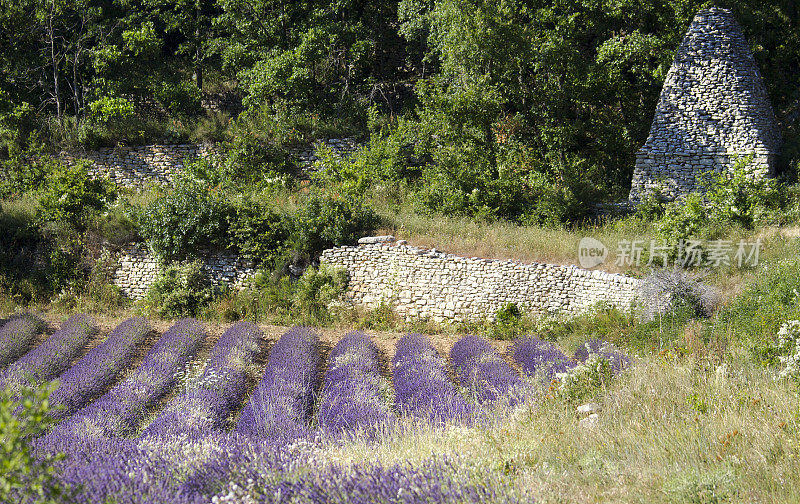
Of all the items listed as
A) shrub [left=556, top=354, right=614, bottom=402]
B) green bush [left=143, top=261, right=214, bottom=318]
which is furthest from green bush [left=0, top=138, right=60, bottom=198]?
shrub [left=556, top=354, right=614, bottom=402]

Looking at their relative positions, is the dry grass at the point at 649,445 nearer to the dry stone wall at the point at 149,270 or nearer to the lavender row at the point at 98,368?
the lavender row at the point at 98,368

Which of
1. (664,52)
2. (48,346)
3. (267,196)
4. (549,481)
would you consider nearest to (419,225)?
(267,196)

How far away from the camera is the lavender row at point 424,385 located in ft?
19.6

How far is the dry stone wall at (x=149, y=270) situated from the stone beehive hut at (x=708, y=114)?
1018cm

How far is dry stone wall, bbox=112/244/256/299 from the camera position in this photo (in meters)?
12.7

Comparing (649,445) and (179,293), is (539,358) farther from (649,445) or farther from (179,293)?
(179,293)

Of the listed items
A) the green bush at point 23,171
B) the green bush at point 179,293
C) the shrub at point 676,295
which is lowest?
the green bush at point 179,293

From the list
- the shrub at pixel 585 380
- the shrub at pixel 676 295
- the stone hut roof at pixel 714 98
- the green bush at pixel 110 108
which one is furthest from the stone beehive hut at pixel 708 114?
the green bush at pixel 110 108

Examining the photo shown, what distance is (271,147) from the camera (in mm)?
17156

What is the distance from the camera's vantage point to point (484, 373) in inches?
297

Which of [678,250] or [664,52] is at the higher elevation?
[664,52]

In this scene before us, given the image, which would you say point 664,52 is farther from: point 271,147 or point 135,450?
point 135,450

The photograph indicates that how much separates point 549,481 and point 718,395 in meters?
2.22

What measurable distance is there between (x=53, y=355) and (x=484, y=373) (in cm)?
672
